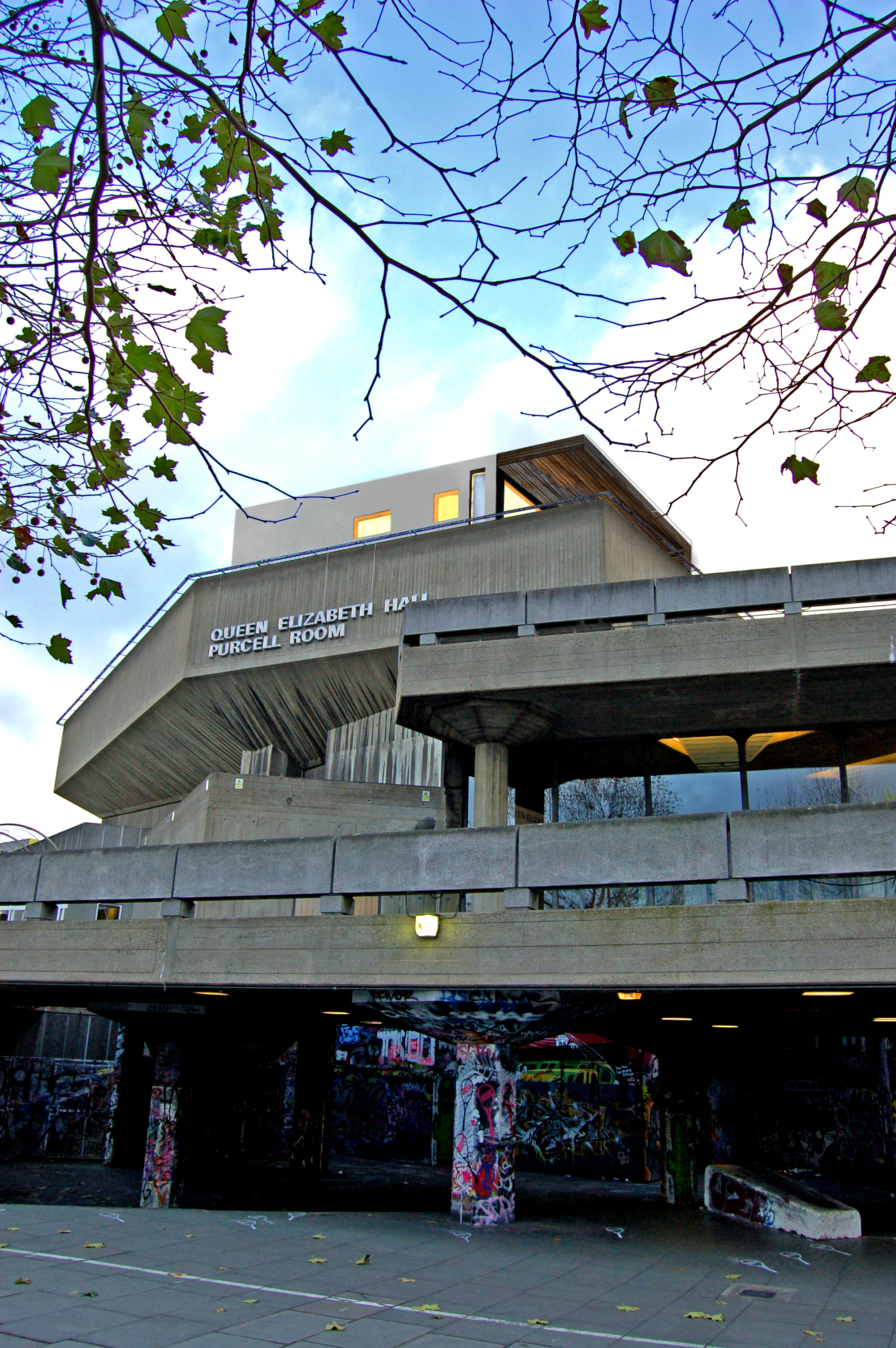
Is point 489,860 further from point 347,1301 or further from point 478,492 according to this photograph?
point 478,492

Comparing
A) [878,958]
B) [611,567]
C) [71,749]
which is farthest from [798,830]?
[71,749]

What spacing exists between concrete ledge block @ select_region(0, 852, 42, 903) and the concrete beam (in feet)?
1.39

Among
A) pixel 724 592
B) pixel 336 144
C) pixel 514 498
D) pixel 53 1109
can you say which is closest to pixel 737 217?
pixel 336 144

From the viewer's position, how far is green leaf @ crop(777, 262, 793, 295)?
4.91 meters

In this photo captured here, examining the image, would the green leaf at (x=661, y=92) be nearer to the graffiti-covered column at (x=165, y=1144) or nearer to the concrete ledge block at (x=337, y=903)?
the concrete ledge block at (x=337, y=903)

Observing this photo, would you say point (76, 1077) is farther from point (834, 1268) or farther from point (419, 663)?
point (834, 1268)

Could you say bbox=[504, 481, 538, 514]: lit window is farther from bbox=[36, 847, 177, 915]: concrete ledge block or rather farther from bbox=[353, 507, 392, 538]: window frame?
bbox=[36, 847, 177, 915]: concrete ledge block

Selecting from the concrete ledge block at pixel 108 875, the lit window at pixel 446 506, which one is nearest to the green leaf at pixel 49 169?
the concrete ledge block at pixel 108 875

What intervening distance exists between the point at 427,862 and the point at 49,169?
10.7 meters

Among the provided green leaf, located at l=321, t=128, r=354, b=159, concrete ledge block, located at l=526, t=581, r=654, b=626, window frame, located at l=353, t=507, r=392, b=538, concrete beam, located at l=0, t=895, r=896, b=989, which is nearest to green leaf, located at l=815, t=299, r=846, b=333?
green leaf, located at l=321, t=128, r=354, b=159

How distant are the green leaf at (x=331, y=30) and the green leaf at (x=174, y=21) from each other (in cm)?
75

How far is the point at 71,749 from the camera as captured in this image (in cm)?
4666

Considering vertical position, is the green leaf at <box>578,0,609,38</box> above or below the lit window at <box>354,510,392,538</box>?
below

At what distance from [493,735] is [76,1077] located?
19940mm
